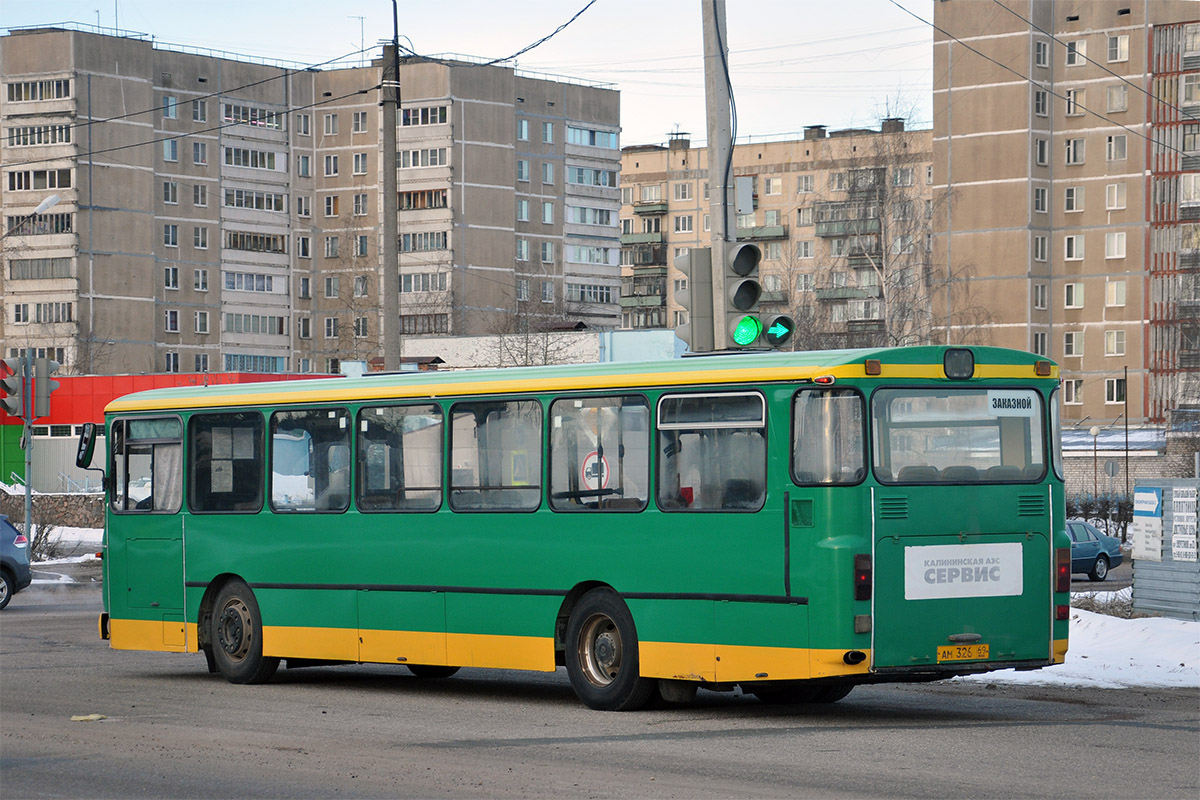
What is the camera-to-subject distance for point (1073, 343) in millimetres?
100875

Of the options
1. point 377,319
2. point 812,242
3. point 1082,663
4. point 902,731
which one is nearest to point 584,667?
point 902,731

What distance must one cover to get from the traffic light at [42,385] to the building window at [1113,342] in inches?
3026

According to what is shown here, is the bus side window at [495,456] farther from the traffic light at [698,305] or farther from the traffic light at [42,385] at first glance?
the traffic light at [42,385]

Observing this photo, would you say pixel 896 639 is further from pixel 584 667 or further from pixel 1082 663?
pixel 1082 663

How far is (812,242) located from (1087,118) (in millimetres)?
33140

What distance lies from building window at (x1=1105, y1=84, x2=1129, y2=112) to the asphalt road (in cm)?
8705

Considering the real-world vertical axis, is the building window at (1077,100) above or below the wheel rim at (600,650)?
above

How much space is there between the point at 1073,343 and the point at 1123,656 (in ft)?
282

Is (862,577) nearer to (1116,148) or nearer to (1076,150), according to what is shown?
(1116,148)

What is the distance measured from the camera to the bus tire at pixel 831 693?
47.1 feet

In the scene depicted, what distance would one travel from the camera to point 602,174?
121375 millimetres

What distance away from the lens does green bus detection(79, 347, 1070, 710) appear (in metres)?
12.6

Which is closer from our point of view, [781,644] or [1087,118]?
[781,644]

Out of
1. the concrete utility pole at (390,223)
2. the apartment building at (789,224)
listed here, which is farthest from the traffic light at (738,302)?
the apartment building at (789,224)
